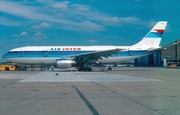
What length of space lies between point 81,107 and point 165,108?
2572 millimetres

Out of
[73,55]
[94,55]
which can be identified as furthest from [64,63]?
[94,55]

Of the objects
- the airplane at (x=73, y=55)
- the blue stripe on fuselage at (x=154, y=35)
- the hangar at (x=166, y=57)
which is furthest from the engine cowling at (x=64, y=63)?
the hangar at (x=166, y=57)

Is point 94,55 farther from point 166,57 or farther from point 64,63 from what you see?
point 166,57

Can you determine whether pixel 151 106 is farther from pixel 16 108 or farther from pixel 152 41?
pixel 152 41

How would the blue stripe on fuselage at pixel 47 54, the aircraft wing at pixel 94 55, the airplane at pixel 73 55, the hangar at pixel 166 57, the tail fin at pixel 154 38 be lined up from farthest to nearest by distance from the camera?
the hangar at pixel 166 57
the tail fin at pixel 154 38
the blue stripe on fuselage at pixel 47 54
the airplane at pixel 73 55
the aircraft wing at pixel 94 55

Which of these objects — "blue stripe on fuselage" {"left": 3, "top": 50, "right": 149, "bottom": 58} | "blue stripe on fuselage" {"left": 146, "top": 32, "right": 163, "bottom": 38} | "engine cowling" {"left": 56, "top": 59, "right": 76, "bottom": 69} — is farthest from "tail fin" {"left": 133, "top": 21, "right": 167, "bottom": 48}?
"engine cowling" {"left": 56, "top": 59, "right": 76, "bottom": 69}

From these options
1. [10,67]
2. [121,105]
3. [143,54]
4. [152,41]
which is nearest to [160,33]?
[152,41]

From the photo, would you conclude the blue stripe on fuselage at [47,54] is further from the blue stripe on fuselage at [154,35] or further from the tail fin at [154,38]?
the blue stripe on fuselage at [154,35]

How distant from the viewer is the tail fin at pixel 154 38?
40828mm

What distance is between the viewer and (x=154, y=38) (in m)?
41.2

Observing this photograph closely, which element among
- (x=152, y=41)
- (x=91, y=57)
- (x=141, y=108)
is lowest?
(x=141, y=108)

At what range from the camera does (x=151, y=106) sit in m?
8.03

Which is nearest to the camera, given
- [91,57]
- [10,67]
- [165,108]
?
[165,108]

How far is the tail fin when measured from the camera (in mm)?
40828
